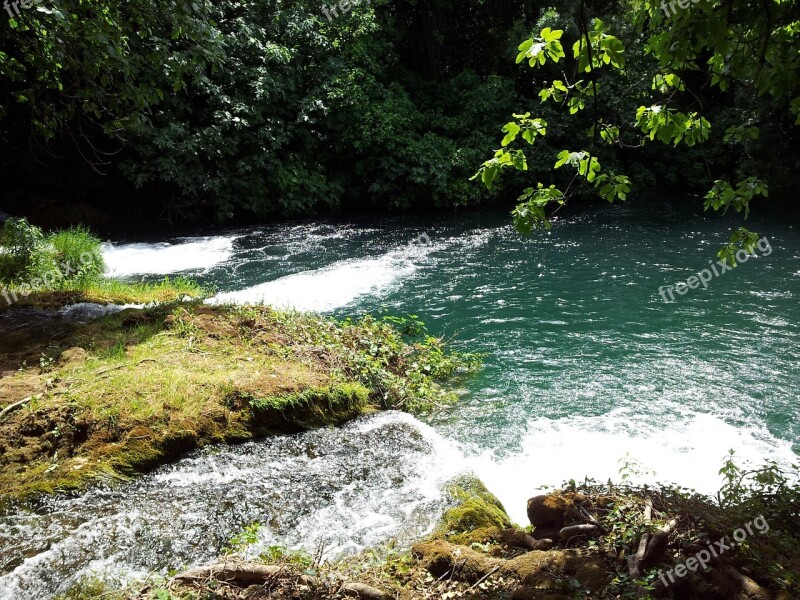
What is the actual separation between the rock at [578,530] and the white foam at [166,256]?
36.1ft

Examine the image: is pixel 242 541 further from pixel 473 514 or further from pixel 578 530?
pixel 578 530

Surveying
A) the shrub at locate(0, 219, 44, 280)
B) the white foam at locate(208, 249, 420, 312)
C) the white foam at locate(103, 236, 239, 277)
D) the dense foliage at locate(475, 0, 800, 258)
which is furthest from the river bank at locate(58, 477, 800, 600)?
the white foam at locate(103, 236, 239, 277)

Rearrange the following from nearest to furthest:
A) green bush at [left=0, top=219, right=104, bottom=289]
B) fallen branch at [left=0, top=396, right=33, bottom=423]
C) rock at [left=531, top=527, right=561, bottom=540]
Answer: rock at [left=531, top=527, right=561, bottom=540] → fallen branch at [left=0, top=396, right=33, bottom=423] → green bush at [left=0, top=219, right=104, bottom=289]

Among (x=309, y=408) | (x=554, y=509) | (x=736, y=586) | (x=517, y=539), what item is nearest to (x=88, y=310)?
(x=309, y=408)

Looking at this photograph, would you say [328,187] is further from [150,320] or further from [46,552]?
[46,552]

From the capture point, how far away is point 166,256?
44.8ft

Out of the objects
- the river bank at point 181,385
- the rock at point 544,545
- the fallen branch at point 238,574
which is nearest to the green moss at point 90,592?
the fallen branch at point 238,574

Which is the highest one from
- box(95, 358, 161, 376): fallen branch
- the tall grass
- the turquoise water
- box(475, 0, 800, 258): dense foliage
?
box(475, 0, 800, 258): dense foliage

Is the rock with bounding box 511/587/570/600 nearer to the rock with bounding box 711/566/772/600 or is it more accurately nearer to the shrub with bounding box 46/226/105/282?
the rock with bounding box 711/566/772/600

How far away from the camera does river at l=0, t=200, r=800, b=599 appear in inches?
151

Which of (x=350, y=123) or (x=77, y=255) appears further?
(x=350, y=123)

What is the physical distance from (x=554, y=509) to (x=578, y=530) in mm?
317

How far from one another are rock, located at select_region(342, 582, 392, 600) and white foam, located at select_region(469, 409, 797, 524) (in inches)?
77.7

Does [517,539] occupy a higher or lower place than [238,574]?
lower
